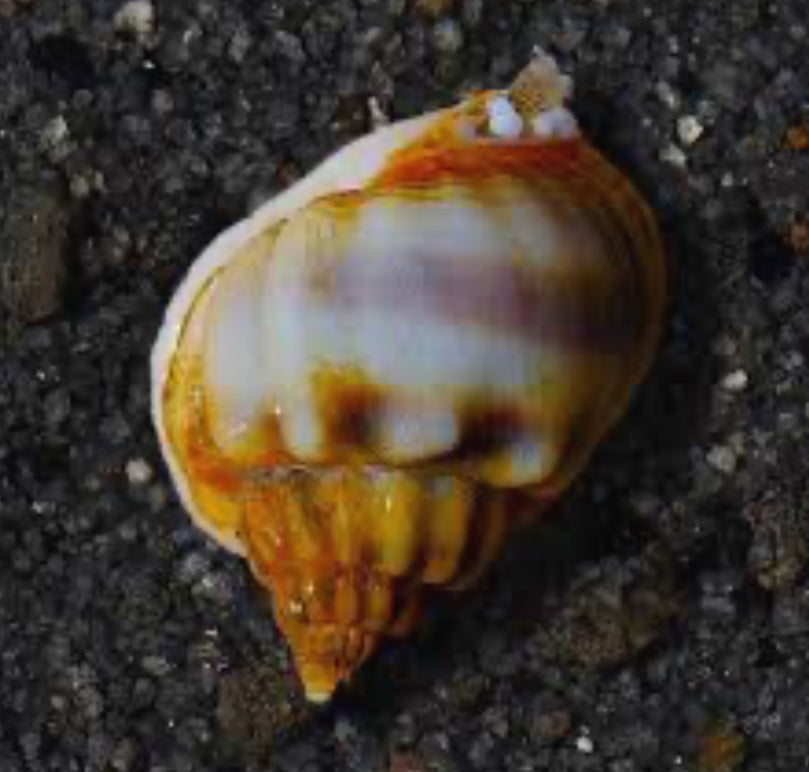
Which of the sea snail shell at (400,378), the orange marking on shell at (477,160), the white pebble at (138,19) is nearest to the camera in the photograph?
the sea snail shell at (400,378)

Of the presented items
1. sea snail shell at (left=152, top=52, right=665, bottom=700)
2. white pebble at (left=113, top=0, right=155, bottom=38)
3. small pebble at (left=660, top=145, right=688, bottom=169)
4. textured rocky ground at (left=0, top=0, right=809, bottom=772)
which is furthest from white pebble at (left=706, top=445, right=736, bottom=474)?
white pebble at (left=113, top=0, right=155, bottom=38)

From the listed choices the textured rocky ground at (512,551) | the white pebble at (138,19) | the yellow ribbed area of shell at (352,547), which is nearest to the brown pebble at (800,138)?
the textured rocky ground at (512,551)

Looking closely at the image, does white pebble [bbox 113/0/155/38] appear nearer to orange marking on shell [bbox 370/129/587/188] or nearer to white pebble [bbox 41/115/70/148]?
white pebble [bbox 41/115/70/148]

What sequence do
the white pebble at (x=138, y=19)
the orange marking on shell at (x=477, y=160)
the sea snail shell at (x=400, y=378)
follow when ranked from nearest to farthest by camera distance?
the sea snail shell at (x=400, y=378) → the orange marking on shell at (x=477, y=160) → the white pebble at (x=138, y=19)

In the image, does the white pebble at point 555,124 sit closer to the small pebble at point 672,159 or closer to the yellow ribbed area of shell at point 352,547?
the small pebble at point 672,159

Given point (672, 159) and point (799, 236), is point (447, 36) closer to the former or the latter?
point (672, 159)

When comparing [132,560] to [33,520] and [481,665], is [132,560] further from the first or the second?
[481,665]

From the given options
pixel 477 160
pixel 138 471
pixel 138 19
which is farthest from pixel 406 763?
pixel 138 19

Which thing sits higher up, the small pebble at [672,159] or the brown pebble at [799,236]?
the small pebble at [672,159]
